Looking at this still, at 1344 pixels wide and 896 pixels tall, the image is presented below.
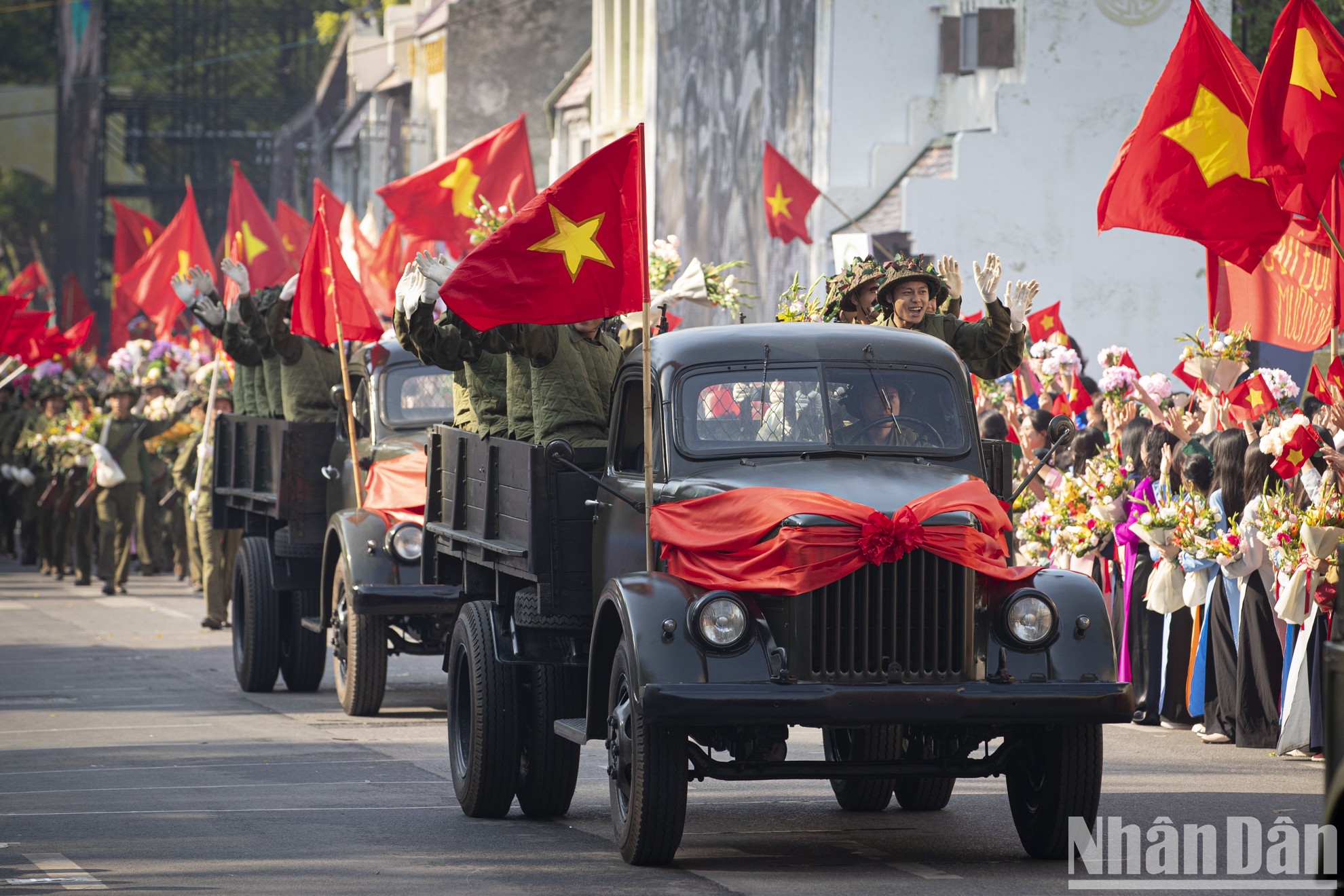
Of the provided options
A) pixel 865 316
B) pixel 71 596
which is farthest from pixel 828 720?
pixel 71 596

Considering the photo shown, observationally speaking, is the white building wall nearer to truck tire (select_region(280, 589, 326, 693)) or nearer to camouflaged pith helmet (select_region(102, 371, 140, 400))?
camouflaged pith helmet (select_region(102, 371, 140, 400))

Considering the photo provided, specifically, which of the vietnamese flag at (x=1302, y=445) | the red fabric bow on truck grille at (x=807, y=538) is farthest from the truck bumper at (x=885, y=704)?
the vietnamese flag at (x=1302, y=445)

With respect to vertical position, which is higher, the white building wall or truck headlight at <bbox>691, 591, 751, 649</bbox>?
the white building wall

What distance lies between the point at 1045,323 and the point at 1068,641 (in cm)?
1147

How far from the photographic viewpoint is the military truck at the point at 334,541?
13.9 meters

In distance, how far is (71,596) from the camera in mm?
24719

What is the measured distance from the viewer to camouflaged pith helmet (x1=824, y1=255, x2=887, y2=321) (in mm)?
12078

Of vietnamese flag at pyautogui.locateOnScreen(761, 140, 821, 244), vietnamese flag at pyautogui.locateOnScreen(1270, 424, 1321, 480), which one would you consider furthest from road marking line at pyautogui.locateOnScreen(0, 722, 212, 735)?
vietnamese flag at pyautogui.locateOnScreen(761, 140, 821, 244)

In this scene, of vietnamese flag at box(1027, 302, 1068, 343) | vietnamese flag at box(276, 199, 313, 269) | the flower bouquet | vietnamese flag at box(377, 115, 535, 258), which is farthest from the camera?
vietnamese flag at box(276, 199, 313, 269)

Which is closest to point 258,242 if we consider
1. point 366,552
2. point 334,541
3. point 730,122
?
point 730,122

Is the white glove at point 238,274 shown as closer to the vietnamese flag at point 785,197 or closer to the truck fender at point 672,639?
the truck fender at point 672,639

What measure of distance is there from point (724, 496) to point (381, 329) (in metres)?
7.96

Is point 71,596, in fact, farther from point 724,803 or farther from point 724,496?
point 724,496

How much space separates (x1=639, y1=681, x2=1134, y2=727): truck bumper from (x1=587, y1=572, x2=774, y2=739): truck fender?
0.23 ft
